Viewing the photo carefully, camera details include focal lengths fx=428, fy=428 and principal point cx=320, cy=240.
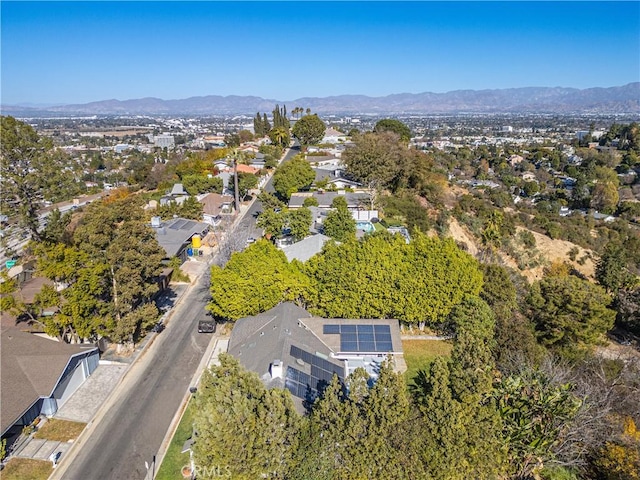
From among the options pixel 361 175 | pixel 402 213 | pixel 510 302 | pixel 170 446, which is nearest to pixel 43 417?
pixel 170 446

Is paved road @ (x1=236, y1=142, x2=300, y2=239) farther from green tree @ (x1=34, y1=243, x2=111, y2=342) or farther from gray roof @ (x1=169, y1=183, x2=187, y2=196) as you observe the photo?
green tree @ (x1=34, y1=243, x2=111, y2=342)

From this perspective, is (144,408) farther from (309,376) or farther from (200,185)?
(200,185)

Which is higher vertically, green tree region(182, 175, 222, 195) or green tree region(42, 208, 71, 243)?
green tree region(42, 208, 71, 243)

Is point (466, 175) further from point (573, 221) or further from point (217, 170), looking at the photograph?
point (217, 170)

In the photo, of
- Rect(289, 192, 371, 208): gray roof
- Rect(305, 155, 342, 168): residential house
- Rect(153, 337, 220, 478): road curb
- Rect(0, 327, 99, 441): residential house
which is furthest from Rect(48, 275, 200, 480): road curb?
Rect(305, 155, 342, 168): residential house

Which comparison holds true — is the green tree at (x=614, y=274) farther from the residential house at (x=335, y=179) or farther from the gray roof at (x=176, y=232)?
the gray roof at (x=176, y=232)

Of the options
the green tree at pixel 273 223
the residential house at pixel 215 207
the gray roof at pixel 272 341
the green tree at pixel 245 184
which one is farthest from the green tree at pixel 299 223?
the green tree at pixel 245 184

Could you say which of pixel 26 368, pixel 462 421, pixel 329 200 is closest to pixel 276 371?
pixel 462 421
